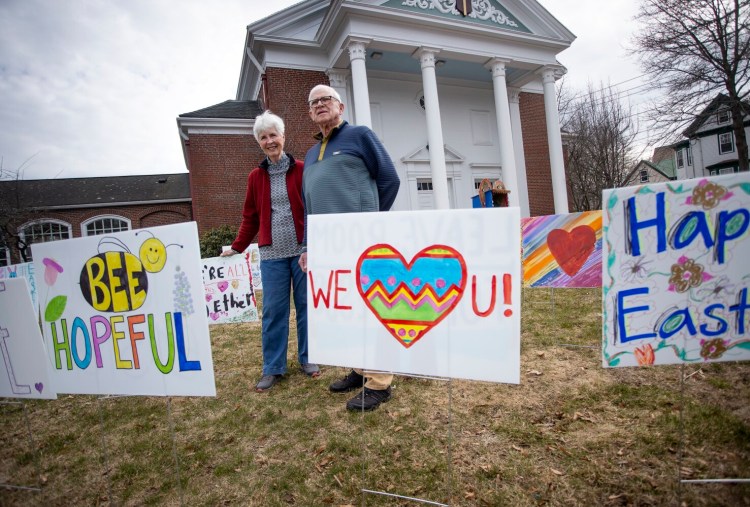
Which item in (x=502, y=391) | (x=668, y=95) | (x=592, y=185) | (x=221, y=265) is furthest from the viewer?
(x=592, y=185)

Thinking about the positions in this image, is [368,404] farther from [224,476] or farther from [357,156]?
[357,156]

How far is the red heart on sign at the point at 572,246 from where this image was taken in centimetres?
338

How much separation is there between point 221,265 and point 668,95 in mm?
18272

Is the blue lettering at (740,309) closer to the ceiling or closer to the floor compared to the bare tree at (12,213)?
closer to the floor

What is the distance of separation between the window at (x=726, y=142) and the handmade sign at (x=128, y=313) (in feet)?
132

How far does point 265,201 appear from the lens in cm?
282

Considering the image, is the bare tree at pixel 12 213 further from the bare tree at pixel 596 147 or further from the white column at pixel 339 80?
the bare tree at pixel 596 147

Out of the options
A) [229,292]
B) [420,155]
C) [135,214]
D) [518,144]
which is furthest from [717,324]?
[135,214]

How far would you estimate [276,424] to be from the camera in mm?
2201

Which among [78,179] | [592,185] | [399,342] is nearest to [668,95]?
[592,185]

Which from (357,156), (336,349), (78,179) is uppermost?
(78,179)

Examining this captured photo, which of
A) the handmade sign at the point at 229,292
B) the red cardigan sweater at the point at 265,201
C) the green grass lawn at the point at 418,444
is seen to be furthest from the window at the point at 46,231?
the red cardigan sweater at the point at 265,201

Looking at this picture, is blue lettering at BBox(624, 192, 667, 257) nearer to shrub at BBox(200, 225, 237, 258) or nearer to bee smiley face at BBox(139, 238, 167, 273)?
bee smiley face at BBox(139, 238, 167, 273)

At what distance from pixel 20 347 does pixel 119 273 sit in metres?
0.82
